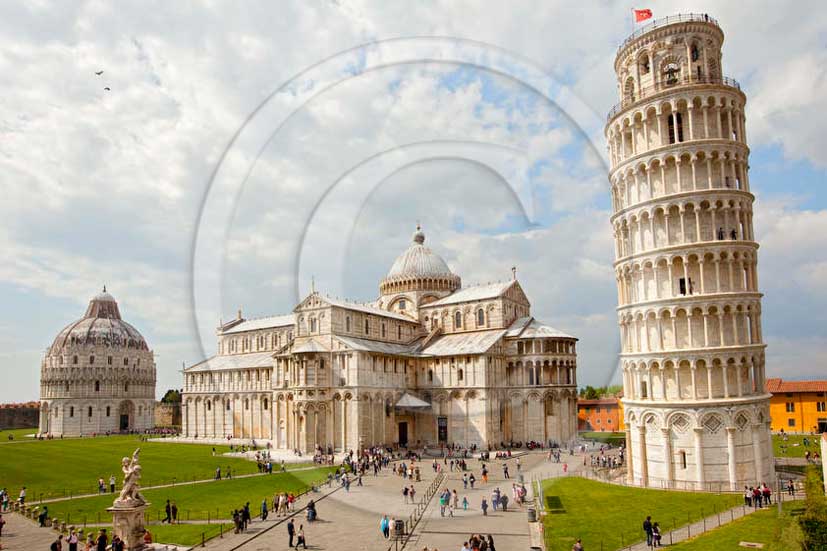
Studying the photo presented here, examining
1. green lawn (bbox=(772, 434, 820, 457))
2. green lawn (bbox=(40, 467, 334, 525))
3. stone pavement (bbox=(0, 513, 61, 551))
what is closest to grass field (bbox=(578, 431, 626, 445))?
green lawn (bbox=(772, 434, 820, 457))

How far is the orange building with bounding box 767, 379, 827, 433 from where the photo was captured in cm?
7325

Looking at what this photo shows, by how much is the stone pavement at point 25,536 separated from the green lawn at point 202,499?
1.50m

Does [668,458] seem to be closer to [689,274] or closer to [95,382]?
[689,274]

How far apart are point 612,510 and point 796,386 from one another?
58076mm

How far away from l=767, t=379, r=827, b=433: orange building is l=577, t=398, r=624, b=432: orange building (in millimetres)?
19733

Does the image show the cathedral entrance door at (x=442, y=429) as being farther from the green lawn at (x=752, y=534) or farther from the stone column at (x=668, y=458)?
the green lawn at (x=752, y=534)

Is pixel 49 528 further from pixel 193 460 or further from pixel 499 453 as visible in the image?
pixel 499 453

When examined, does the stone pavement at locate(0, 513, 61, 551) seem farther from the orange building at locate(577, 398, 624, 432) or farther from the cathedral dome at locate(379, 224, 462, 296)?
the orange building at locate(577, 398, 624, 432)

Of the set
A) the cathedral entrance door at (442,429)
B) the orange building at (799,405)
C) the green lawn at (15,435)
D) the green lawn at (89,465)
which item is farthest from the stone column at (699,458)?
the green lawn at (15,435)

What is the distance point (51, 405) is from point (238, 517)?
103908mm

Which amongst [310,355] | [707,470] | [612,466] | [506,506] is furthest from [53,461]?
[707,470]

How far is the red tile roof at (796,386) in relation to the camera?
73812 mm

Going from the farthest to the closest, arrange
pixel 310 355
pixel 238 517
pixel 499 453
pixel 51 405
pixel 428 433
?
pixel 51 405, pixel 428 433, pixel 310 355, pixel 499 453, pixel 238 517

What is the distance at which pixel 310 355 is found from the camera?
63.2 metres
